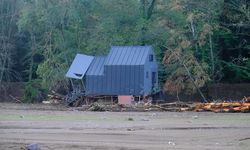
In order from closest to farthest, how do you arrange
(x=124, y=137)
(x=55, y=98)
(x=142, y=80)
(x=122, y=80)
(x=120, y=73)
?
1. (x=124, y=137)
2. (x=142, y=80)
3. (x=122, y=80)
4. (x=120, y=73)
5. (x=55, y=98)

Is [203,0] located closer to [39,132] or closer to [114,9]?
[114,9]

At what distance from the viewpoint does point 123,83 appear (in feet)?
168

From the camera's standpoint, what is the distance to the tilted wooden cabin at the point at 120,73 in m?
50.9

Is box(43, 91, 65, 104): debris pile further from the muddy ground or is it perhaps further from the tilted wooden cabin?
the muddy ground

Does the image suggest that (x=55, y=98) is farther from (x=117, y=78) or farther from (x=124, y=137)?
(x=124, y=137)

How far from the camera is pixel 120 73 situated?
51281mm

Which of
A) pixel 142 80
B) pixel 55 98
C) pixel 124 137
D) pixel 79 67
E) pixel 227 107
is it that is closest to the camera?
pixel 124 137

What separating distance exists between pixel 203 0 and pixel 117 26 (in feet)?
30.1

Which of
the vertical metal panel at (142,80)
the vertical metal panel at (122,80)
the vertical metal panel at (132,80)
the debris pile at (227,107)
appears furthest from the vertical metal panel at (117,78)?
the debris pile at (227,107)

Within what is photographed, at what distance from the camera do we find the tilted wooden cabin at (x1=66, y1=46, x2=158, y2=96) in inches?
2003

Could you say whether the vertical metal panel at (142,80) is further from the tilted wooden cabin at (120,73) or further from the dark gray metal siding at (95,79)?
the dark gray metal siding at (95,79)

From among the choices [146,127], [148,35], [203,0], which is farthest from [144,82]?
[146,127]

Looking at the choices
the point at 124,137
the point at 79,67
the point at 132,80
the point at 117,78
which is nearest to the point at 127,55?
the point at 117,78

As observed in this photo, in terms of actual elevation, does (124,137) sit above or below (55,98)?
below
